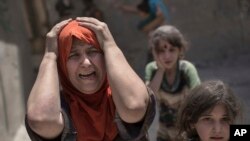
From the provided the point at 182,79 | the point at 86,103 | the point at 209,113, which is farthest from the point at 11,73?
the point at 86,103

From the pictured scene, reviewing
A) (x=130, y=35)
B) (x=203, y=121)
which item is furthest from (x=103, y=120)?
(x=130, y=35)

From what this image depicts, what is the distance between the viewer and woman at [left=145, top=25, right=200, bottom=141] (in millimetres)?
3305

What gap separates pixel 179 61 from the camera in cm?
340

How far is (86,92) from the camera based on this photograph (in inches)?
78.0

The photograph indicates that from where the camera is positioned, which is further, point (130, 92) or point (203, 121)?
point (203, 121)

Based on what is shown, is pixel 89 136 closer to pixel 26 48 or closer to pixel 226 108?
pixel 226 108

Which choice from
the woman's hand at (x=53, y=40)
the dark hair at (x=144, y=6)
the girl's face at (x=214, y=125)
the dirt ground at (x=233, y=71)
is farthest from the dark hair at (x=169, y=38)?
the dark hair at (x=144, y=6)

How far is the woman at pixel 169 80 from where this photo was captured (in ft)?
10.8

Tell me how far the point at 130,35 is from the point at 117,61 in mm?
5471

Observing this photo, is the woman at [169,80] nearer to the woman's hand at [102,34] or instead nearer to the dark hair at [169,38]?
the dark hair at [169,38]

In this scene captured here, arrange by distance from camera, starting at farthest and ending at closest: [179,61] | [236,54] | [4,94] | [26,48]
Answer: [236,54] < [26,48] < [4,94] < [179,61]

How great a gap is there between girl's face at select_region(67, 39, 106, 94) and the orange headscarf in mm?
21

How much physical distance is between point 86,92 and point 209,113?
0.60 metres

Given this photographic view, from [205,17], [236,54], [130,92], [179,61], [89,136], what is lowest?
[89,136]
